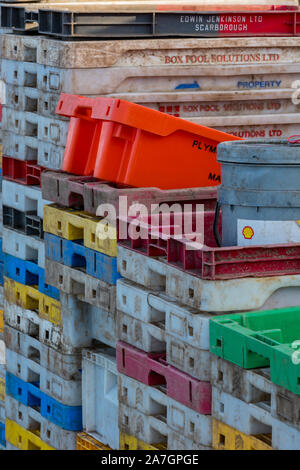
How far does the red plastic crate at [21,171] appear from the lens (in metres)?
18.6

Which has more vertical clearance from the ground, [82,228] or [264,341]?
[82,228]

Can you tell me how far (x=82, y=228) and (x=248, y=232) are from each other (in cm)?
283

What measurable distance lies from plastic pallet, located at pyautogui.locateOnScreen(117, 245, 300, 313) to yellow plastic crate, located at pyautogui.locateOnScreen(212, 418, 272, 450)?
1.20 metres

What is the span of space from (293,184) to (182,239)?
4.42 feet

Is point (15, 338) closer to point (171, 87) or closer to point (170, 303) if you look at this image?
point (171, 87)

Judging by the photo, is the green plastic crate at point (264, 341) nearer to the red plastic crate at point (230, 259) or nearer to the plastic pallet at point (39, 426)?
the red plastic crate at point (230, 259)

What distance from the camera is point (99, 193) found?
53.0ft

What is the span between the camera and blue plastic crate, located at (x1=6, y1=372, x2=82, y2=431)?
58.0ft

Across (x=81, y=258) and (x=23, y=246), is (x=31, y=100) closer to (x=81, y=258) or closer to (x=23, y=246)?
(x=23, y=246)

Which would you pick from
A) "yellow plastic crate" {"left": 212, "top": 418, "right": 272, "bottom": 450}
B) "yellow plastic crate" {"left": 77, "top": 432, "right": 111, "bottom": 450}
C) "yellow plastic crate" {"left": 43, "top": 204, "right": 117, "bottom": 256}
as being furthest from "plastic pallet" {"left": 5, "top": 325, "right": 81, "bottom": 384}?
"yellow plastic crate" {"left": 212, "top": 418, "right": 272, "bottom": 450}

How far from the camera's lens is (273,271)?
13.8m

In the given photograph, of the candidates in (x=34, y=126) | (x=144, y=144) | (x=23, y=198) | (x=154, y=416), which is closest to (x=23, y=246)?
(x=23, y=198)

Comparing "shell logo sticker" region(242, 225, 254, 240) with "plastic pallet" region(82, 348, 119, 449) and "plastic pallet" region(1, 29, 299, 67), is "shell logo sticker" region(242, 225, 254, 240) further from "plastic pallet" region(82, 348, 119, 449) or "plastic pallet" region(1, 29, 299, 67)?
"plastic pallet" region(1, 29, 299, 67)

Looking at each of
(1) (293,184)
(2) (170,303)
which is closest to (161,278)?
(2) (170,303)
